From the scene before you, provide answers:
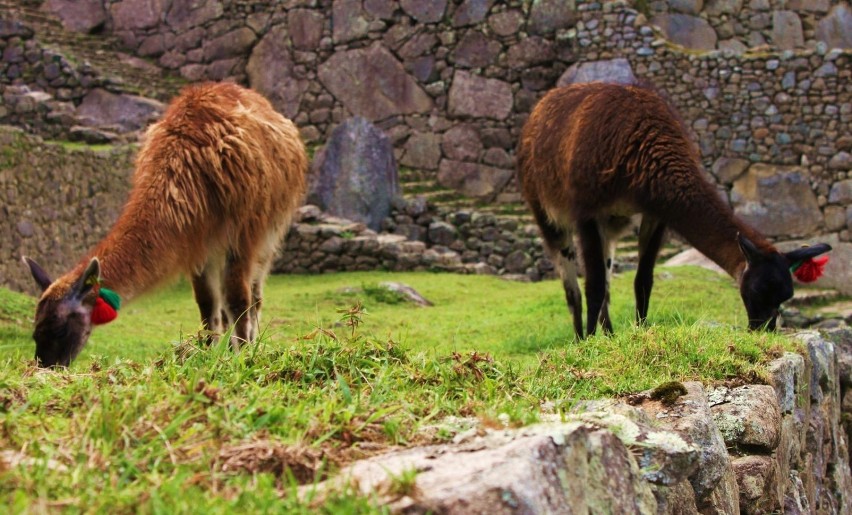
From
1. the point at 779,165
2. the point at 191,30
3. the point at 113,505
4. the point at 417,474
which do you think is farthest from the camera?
the point at 191,30

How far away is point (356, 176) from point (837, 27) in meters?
9.55

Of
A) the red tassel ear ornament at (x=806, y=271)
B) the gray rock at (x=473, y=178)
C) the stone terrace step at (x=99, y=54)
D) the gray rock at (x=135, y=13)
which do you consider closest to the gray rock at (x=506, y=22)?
the gray rock at (x=473, y=178)

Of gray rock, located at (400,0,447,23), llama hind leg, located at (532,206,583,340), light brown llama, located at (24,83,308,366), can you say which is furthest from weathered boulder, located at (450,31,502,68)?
light brown llama, located at (24,83,308,366)

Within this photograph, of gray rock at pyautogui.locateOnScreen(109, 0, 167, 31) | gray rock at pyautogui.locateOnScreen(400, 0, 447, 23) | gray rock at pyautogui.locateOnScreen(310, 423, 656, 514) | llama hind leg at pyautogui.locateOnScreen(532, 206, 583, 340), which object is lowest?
llama hind leg at pyautogui.locateOnScreen(532, 206, 583, 340)

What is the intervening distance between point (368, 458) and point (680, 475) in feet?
3.54

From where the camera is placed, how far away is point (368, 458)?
252 cm

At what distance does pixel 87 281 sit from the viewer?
541cm

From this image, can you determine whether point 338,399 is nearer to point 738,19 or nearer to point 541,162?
point 541,162

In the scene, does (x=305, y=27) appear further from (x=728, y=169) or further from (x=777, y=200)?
(x=777, y=200)

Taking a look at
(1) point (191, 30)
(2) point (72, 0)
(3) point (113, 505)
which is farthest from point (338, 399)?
(2) point (72, 0)

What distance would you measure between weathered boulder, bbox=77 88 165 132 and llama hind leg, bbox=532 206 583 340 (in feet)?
36.3

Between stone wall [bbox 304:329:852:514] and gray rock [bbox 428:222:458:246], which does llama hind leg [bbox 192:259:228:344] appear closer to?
stone wall [bbox 304:329:852:514]

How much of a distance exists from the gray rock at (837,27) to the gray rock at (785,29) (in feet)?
1.59

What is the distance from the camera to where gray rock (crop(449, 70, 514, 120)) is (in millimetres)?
18156
